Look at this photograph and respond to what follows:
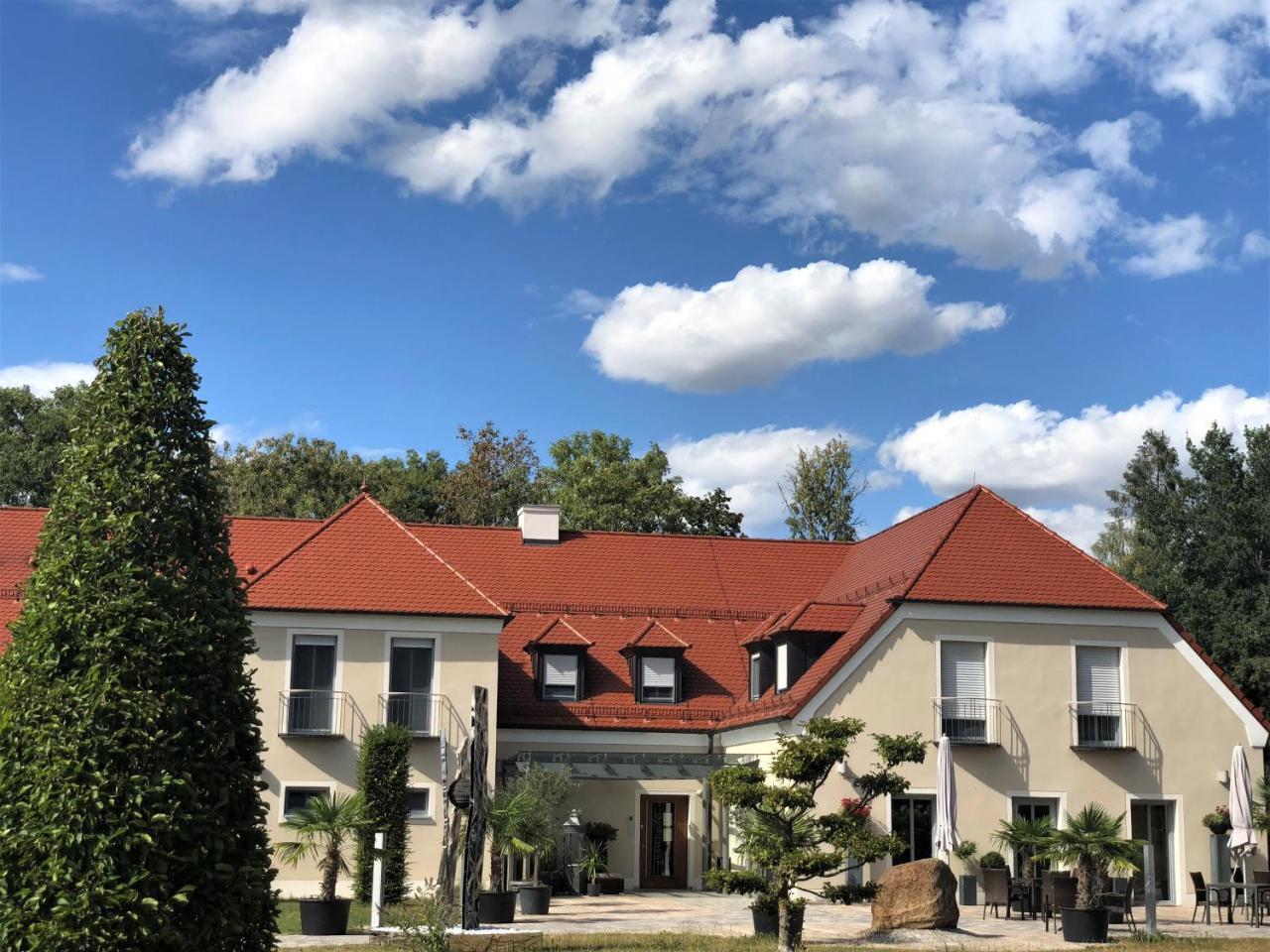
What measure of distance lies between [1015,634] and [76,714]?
2377 centimetres

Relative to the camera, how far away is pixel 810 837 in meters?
19.9

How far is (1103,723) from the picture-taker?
99.0 feet

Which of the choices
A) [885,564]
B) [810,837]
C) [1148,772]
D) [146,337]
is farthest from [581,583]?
[146,337]

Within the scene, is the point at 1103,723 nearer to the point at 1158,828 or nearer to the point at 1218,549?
the point at 1158,828

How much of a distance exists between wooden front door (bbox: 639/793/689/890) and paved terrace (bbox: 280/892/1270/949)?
333 centimetres

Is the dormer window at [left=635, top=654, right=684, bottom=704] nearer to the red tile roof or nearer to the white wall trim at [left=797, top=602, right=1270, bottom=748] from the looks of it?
the red tile roof

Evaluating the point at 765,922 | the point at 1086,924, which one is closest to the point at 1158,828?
the point at 1086,924

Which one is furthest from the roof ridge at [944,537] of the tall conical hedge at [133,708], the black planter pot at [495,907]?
the tall conical hedge at [133,708]

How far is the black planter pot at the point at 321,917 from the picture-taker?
809 inches

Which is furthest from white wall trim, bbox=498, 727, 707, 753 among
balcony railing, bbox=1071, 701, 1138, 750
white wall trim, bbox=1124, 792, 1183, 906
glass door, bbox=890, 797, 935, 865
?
white wall trim, bbox=1124, 792, 1183, 906

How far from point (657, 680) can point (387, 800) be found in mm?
8196

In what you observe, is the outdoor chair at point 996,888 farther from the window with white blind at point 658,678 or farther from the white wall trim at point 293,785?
the white wall trim at point 293,785

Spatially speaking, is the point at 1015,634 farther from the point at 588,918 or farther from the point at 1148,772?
the point at 588,918

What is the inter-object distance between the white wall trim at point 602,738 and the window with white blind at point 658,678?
3.25 ft
